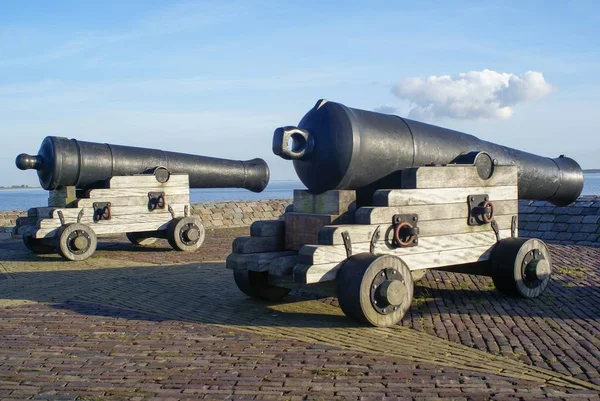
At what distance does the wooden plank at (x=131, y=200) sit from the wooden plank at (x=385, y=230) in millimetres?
6203

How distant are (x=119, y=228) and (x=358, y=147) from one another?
623 cm

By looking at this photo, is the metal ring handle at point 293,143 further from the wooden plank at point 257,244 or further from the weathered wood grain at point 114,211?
the weathered wood grain at point 114,211

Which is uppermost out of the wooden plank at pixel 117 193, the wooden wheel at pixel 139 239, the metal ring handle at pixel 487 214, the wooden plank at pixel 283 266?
the wooden plank at pixel 117 193

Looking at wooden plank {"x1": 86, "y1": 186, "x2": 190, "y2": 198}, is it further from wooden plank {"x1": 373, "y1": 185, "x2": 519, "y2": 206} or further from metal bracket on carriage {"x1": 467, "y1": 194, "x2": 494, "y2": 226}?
metal bracket on carriage {"x1": 467, "y1": 194, "x2": 494, "y2": 226}

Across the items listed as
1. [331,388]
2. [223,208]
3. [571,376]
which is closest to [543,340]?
[571,376]

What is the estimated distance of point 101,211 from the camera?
11.2m

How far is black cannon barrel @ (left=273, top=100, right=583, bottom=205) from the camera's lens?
20.4 feet

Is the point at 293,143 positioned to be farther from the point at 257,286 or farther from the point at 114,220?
the point at 114,220

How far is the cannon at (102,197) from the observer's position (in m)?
10.9

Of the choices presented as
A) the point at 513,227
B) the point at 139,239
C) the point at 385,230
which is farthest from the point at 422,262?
the point at 139,239

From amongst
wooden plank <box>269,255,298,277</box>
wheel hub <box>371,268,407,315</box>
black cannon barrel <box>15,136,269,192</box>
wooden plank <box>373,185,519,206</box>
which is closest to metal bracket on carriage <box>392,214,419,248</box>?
wooden plank <box>373,185,519,206</box>

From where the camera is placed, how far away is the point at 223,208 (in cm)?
1819

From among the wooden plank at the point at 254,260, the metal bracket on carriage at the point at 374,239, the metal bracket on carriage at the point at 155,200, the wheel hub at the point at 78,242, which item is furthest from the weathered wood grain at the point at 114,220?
the metal bracket on carriage at the point at 374,239

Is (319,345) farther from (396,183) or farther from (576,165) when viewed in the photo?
(576,165)
